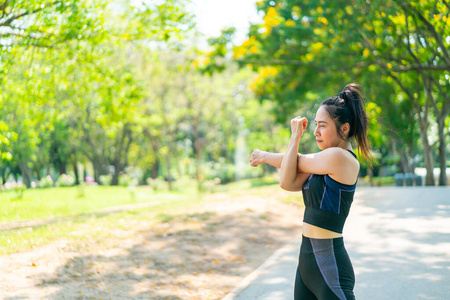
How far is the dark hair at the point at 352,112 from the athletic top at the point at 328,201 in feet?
0.93

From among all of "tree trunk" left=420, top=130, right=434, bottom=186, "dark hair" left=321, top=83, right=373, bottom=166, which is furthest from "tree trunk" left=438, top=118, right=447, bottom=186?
"dark hair" left=321, top=83, right=373, bottom=166

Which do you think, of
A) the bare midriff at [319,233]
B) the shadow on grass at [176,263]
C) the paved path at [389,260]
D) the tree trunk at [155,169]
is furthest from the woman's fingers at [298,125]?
the tree trunk at [155,169]

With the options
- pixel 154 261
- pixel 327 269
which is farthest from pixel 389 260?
pixel 327 269

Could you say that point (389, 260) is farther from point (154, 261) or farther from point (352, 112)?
point (352, 112)

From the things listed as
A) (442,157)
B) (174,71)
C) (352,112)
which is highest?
(174,71)

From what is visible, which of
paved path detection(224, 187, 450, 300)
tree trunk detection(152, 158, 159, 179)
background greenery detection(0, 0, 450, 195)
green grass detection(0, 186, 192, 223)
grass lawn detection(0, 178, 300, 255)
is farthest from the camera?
tree trunk detection(152, 158, 159, 179)

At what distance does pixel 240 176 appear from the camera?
49.2m

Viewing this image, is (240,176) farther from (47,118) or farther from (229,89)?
(47,118)

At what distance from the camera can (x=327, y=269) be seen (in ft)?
8.81

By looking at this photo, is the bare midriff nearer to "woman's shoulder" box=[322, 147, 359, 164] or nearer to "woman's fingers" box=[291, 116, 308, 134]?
"woman's shoulder" box=[322, 147, 359, 164]

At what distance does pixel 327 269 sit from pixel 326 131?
789mm

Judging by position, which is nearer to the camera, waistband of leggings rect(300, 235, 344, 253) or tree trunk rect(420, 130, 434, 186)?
waistband of leggings rect(300, 235, 344, 253)

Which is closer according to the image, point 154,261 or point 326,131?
point 326,131

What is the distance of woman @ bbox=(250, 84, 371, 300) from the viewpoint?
8.75 feet
